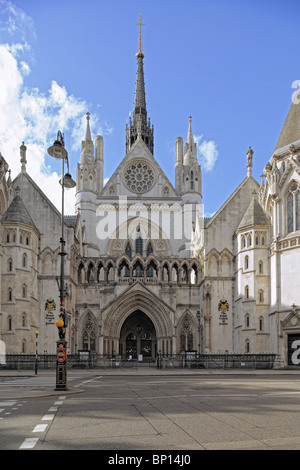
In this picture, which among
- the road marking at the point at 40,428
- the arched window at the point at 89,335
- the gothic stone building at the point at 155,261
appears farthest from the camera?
the arched window at the point at 89,335

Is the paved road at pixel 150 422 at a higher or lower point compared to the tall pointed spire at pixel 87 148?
lower

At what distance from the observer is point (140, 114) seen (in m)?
82.1

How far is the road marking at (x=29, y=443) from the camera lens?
27.9 ft

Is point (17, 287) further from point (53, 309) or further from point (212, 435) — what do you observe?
point (212, 435)

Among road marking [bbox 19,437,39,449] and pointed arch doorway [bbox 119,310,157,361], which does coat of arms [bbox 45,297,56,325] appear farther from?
road marking [bbox 19,437,39,449]

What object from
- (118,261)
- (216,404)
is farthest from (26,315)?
(216,404)

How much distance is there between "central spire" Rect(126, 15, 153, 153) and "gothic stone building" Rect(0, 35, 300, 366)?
1447cm

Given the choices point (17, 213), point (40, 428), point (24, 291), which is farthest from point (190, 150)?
point (40, 428)

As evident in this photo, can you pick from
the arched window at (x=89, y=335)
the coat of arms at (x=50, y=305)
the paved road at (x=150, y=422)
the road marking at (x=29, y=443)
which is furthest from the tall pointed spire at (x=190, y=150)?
the road marking at (x=29, y=443)

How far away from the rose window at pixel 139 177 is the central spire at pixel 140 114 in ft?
42.4

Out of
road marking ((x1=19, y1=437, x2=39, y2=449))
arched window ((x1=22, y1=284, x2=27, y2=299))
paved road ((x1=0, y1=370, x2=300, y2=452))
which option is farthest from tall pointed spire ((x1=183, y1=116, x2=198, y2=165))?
road marking ((x1=19, y1=437, x2=39, y2=449))

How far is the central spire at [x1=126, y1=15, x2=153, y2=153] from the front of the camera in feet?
261

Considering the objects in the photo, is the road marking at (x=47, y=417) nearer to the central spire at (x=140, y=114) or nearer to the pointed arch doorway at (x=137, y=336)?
the pointed arch doorway at (x=137, y=336)

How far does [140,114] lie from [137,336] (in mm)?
36263
